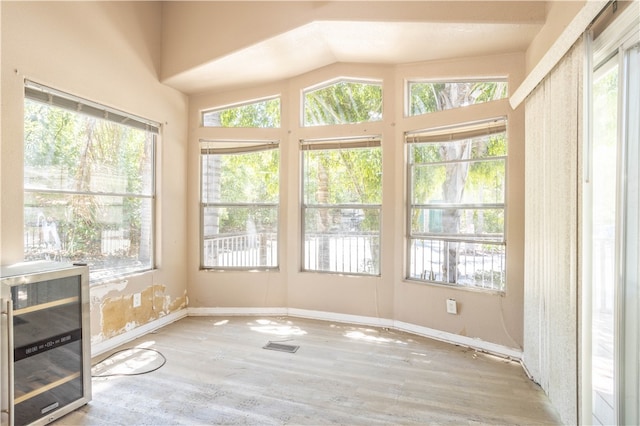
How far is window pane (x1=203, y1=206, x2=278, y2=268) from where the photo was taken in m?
4.14

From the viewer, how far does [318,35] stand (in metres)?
3.13

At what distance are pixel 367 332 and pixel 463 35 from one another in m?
2.88

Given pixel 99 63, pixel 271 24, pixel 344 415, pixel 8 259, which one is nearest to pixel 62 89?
pixel 99 63

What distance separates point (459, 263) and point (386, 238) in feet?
2.52

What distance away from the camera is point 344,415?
6.91 feet

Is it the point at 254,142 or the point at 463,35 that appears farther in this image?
the point at 254,142

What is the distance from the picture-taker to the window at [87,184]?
2.61 metres

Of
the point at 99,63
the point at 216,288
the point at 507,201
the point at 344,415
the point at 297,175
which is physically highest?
the point at 99,63

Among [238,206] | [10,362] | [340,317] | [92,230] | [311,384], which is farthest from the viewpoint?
[238,206]

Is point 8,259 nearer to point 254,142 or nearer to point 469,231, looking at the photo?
point 254,142

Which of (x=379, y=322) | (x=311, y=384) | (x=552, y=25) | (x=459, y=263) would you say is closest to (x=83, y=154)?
(x=311, y=384)

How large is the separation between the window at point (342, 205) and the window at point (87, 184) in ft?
5.77

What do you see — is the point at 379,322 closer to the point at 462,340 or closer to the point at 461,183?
the point at 462,340

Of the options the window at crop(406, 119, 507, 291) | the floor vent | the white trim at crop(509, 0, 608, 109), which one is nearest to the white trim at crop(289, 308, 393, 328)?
the window at crop(406, 119, 507, 291)
